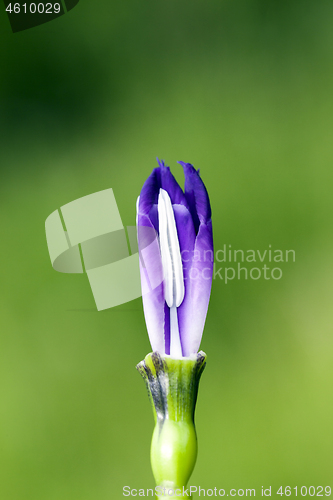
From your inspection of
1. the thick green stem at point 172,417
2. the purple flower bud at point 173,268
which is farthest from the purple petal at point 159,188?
the thick green stem at point 172,417

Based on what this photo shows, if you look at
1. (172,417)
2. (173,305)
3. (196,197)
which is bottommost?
(172,417)

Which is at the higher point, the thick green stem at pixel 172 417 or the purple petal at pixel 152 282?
the purple petal at pixel 152 282

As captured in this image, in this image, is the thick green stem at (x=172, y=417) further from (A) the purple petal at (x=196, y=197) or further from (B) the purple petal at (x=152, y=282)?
(A) the purple petal at (x=196, y=197)

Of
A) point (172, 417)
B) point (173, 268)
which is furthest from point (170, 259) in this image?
point (172, 417)

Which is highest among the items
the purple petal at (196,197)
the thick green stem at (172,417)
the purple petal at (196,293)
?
the purple petal at (196,197)

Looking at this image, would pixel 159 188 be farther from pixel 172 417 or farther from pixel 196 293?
pixel 172 417

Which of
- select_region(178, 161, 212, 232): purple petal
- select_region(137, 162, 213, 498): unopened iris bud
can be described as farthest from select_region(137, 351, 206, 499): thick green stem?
select_region(178, 161, 212, 232): purple petal

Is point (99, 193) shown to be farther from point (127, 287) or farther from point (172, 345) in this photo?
point (172, 345)
